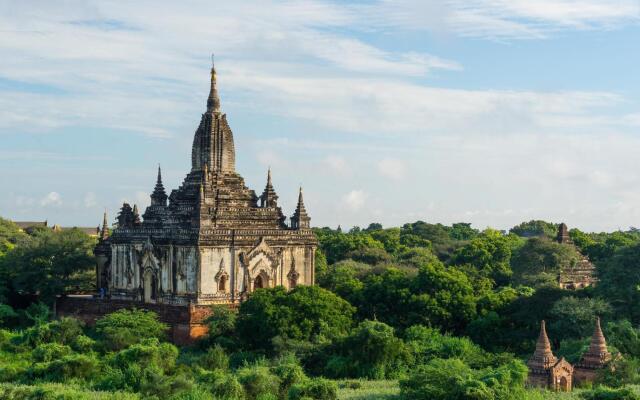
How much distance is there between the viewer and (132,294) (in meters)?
52.9

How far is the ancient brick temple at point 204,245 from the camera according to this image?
161ft

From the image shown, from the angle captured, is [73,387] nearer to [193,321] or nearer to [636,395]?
[193,321]

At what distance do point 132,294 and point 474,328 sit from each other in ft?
59.0

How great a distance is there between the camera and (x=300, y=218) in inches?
2105

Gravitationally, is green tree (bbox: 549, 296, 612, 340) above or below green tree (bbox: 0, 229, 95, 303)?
below

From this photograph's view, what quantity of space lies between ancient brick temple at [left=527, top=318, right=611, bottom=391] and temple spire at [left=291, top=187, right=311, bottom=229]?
19.0 m

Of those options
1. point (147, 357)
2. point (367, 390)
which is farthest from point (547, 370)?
point (147, 357)

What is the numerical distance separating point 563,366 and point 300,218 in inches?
796

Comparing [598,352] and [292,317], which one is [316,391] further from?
[598,352]

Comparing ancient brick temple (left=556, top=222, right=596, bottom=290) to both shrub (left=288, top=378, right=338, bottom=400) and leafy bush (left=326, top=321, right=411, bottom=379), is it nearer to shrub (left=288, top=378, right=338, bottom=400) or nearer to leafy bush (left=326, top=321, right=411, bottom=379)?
leafy bush (left=326, top=321, right=411, bottom=379)

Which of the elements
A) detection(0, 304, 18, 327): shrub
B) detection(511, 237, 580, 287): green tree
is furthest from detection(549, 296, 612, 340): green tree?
detection(0, 304, 18, 327): shrub

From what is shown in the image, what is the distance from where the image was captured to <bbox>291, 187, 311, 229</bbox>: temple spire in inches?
2104

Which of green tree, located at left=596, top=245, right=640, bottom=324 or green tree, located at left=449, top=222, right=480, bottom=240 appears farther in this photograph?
green tree, located at left=449, top=222, right=480, bottom=240

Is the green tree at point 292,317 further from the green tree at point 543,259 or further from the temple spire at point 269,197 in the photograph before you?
the green tree at point 543,259
